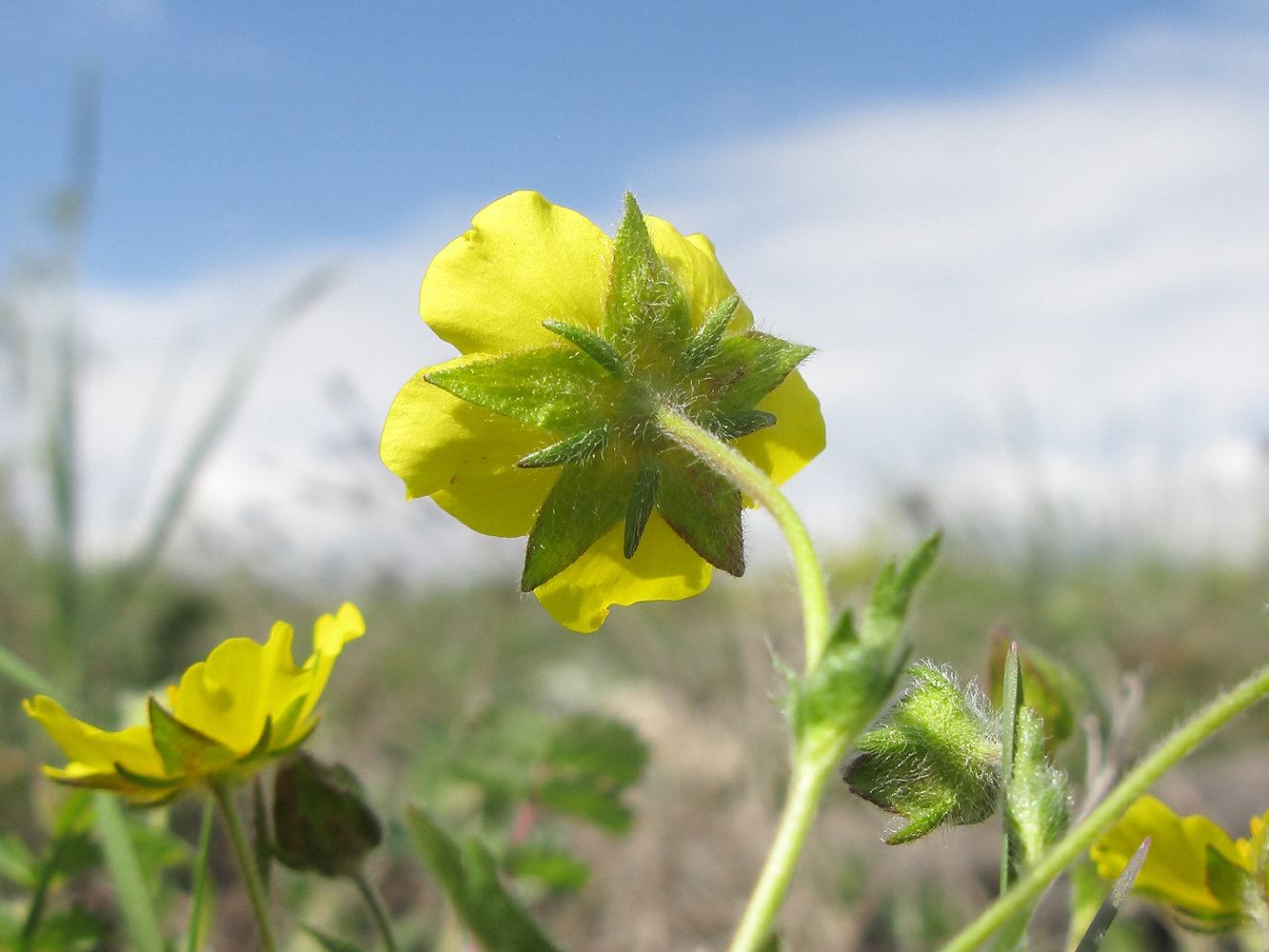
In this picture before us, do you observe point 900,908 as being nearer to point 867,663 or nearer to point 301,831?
point 301,831

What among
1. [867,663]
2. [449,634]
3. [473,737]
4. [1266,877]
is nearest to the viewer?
[867,663]

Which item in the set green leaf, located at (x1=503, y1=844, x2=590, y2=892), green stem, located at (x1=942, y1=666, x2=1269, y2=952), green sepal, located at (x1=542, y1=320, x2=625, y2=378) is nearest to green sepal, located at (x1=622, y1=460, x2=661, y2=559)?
green sepal, located at (x1=542, y1=320, x2=625, y2=378)

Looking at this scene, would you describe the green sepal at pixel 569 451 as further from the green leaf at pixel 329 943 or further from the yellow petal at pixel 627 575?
the green leaf at pixel 329 943

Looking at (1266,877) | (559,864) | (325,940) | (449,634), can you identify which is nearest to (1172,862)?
(1266,877)

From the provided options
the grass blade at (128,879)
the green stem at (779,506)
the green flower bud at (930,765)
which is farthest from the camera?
the grass blade at (128,879)

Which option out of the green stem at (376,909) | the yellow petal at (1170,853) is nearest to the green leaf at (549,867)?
the green stem at (376,909)
